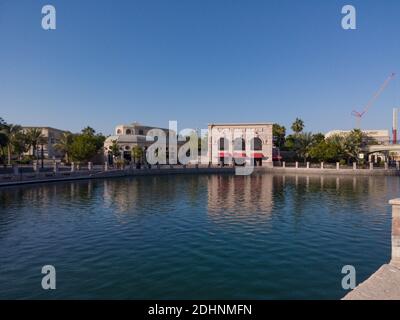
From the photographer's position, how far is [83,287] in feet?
31.9

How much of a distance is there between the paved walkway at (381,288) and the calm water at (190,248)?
147cm

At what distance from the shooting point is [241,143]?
76750mm

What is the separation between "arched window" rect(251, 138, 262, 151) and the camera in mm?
76000

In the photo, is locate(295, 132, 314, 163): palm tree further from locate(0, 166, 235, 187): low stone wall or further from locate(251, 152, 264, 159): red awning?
locate(0, 166, 235, 187): low stone wall

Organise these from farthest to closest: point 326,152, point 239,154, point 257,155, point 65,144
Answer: point 239,154 < point 257,155 < point 65,144 < point 326,152

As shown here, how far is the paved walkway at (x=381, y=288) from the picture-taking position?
7270 millimetres

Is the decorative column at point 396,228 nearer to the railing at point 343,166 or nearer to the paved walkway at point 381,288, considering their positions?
the paved walkway at point 381,288

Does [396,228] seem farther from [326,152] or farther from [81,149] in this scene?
[81,149]

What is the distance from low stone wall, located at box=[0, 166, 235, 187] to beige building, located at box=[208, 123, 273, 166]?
11.9 metres

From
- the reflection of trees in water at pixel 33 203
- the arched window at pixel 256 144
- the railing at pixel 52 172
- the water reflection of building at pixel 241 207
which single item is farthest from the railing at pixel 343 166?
the reflection of trees in water at pixel 33 203

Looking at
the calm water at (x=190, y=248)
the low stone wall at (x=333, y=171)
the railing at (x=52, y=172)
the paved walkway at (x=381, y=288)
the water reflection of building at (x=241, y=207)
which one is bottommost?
the calm water at (x=190, y=248)

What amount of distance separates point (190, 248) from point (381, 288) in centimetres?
815
